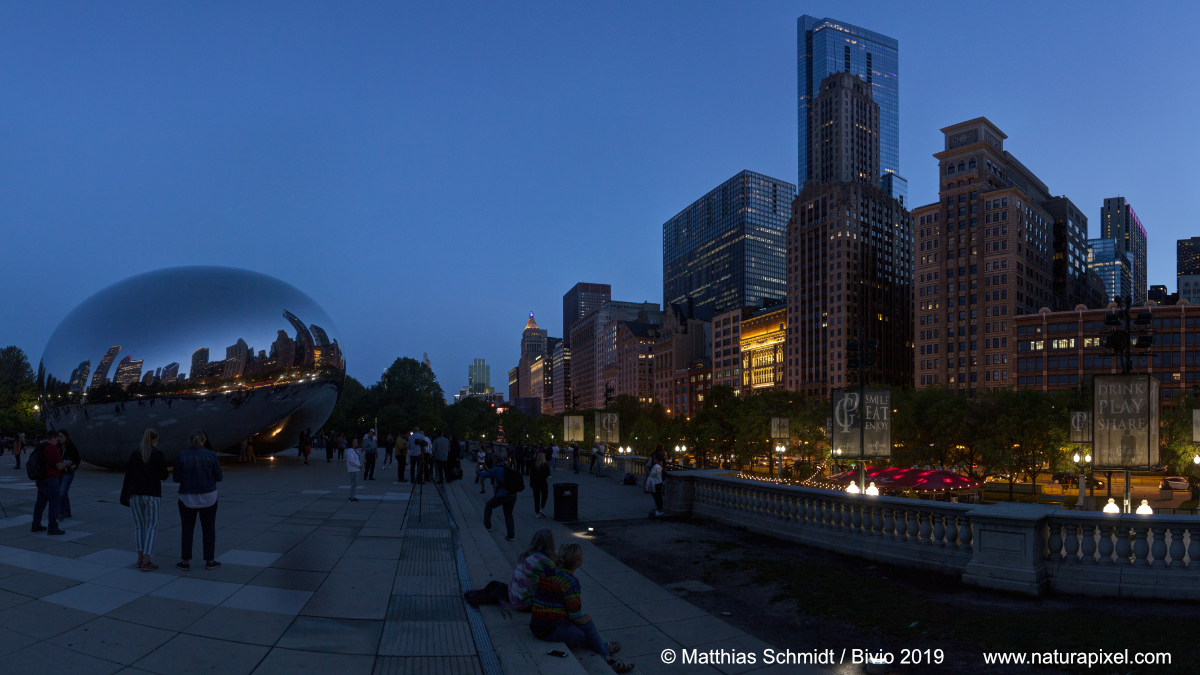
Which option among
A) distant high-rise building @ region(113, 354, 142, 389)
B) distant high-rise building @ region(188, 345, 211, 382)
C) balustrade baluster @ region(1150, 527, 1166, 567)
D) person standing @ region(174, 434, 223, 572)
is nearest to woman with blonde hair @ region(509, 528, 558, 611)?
person standing @ region(174, 434, 223, 572)

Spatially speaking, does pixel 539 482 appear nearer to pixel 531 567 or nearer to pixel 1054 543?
pixel 531 567

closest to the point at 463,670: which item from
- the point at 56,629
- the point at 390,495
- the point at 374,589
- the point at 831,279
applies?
the point at 374,589

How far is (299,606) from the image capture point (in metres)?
7.71

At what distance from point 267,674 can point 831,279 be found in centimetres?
14651

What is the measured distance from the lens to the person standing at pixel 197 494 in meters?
9.23

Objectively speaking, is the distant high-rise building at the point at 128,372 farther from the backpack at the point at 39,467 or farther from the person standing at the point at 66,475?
the backpack at the point at 39,467

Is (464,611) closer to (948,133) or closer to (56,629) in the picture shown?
(56,629)

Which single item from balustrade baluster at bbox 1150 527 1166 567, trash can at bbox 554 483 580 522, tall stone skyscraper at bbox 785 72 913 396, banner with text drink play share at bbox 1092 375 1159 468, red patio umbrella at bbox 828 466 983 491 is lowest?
red patio umbrella at bbox 828 466 983 491

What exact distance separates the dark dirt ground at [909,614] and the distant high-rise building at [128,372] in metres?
21.3

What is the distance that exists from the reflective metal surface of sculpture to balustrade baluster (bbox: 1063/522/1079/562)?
1017 inches

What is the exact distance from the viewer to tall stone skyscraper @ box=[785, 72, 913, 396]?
139 m

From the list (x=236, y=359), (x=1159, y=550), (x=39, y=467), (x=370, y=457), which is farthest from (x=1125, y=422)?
(x=236, y=359)

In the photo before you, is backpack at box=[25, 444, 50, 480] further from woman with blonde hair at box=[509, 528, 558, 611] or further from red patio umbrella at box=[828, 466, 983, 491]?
red patio umbrella at box=[828, 466, 983, 491]

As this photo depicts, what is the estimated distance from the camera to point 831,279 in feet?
463
